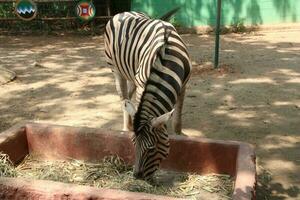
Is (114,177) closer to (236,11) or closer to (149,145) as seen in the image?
(149,145)

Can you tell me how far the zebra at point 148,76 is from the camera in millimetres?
3453

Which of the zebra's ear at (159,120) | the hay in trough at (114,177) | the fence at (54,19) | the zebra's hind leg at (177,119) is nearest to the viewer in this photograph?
the zebra's ear at (159,120)

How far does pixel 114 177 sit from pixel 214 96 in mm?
3233

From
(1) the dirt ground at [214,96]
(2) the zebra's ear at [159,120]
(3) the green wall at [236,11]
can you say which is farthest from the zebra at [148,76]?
(3) the green wall at [236,11]

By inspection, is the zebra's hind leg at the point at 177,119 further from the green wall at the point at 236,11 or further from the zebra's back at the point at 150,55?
the green wall at the point at 236,11

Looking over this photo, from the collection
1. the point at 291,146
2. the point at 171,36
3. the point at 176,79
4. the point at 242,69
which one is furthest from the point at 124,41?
the point at 242,69

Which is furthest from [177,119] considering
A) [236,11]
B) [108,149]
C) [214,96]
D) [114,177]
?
[236,11]

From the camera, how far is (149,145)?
3.41m

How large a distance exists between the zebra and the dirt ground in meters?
0.92

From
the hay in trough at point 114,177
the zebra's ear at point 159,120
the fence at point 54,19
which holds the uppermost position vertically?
the fence at point 54,19

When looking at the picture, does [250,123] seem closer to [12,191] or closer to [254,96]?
[254,96]

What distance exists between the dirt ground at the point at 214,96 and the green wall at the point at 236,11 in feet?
5.23

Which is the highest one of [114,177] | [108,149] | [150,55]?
[150,55]

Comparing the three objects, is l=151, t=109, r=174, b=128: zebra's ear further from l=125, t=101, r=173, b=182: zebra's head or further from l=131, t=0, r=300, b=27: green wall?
l=131, t=0, r=300, b=27: green wall
